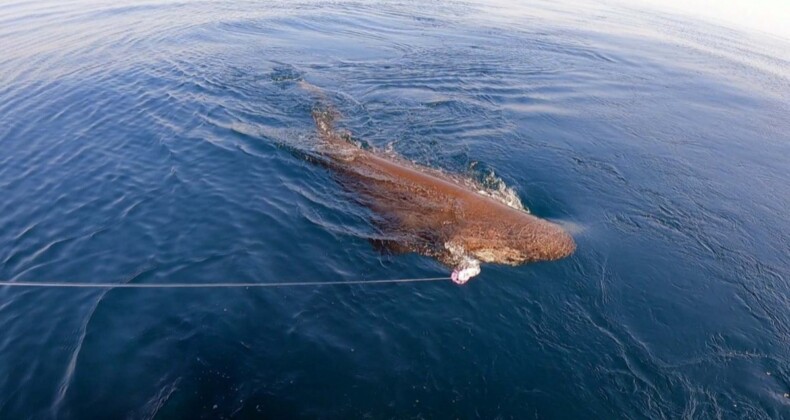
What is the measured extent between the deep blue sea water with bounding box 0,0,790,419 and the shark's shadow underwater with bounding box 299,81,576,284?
14.0 inches

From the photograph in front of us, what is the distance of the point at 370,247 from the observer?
27.9 feet

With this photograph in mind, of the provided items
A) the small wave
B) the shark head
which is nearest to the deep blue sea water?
the small wave

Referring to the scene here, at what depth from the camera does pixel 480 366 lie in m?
6.41

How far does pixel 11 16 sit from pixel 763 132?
39.6m

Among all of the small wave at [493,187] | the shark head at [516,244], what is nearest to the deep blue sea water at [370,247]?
the small wave at [493,187]

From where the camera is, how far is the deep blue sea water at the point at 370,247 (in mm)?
6086

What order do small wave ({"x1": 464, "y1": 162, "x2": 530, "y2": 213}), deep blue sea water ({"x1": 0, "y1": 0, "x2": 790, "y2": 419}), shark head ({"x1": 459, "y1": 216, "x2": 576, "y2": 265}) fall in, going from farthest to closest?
small wave ({"x1": 464, "y1": 162, "x2": 530, "y2": 213}), shark head ({"x1": 459, "y1": 216, "x2": 576, "y2": 265}), deep blue sea water ({"x1": 0, "y1": 0, "x2": 790, "y2": 419})

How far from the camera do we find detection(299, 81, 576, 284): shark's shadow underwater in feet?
27.2

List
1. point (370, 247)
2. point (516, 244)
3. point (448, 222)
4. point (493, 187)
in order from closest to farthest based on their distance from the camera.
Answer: point (516, 244)
point (370, 247)
point (448, 222)
point (493, 187)

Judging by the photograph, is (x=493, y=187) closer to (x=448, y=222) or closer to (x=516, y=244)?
(x=448, y=222)

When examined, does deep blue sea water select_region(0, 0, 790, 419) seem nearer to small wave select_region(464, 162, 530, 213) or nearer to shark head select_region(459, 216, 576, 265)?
small wave select_region(464, 162, 530, 213)

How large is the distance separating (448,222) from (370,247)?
5.67 feet

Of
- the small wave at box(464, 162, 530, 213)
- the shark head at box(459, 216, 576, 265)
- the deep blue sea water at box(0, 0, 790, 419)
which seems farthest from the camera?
the small wave at box(464, 162, 530, 213)

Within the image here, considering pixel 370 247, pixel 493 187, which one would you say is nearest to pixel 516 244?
pixel 493 187
